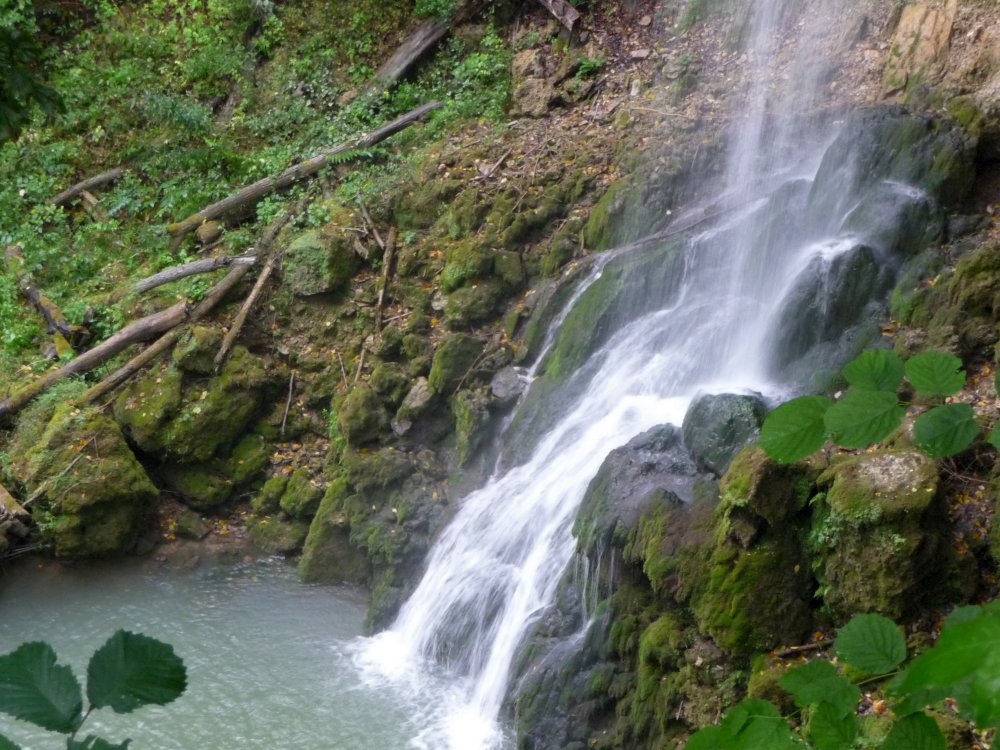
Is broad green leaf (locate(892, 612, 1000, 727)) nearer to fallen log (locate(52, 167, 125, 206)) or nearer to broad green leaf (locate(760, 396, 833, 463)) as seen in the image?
broad green leaf (locate(760, 396, 833, 463))

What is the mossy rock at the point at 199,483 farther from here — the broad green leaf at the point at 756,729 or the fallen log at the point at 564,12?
the broad green leaf at the point at 756,729

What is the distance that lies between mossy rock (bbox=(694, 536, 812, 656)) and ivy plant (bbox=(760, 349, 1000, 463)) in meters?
4.08

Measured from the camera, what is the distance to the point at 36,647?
1.09m

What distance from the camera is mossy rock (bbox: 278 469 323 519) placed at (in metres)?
9.16

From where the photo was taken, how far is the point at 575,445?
786 cm

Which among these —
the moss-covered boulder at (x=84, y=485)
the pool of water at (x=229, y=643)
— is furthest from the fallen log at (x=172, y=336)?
the pool of water at (x=229, y=643)

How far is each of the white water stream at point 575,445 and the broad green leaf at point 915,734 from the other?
5492 mm

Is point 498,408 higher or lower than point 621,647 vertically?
higher

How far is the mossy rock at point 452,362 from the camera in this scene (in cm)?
889

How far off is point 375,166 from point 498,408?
421 centimetres

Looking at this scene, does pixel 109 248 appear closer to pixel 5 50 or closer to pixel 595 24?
pixel 595 24

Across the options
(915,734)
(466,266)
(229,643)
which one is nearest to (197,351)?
(466,266)

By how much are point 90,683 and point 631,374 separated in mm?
7158

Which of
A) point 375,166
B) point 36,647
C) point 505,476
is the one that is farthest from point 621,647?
point 375,166
